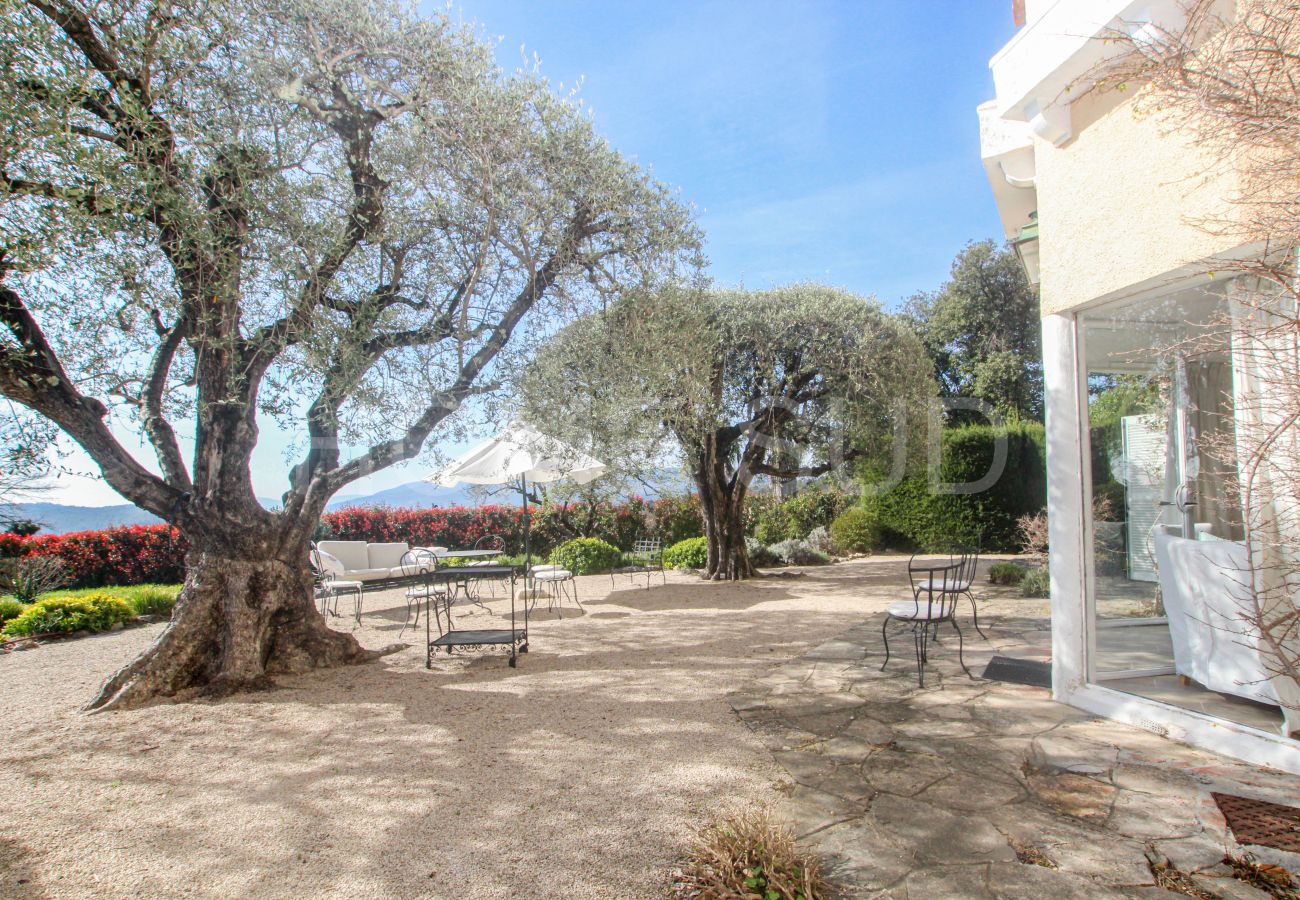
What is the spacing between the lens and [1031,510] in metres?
14.5

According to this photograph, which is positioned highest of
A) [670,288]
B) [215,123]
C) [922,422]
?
[215,123]

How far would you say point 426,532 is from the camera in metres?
15.8

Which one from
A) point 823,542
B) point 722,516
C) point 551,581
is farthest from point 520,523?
point 823,542

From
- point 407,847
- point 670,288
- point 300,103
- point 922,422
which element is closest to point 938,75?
point 670,288

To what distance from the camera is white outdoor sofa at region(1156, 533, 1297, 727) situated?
3715mm

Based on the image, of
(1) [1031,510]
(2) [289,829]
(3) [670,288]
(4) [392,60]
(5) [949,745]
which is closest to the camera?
(2) [289,829]

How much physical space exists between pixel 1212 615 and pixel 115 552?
15273 millimetres

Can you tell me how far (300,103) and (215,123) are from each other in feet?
2.03

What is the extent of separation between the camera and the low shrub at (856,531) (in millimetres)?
16094

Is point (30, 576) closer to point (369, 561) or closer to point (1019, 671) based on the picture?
point (369, 561)

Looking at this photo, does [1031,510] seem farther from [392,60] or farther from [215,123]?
[215,123]

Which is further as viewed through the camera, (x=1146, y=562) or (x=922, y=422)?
(x=922, y=422)

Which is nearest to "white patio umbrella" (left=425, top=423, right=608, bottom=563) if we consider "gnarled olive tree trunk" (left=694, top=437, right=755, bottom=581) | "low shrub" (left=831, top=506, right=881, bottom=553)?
"gnarled olive tree trunk" (left=694, top=437, right=755, bottom=581)

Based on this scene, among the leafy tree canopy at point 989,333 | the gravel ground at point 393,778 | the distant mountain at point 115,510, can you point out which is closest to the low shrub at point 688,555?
the distant mountain at point 115,510
